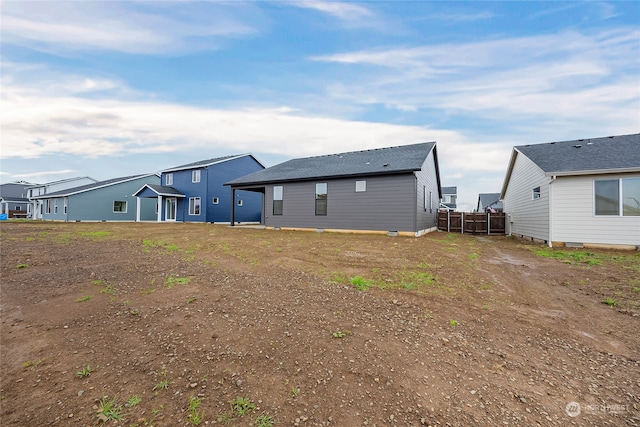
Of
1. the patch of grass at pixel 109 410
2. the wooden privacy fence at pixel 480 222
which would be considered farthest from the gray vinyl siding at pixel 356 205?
the patch of grass at pixel 109 410

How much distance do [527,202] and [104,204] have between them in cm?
3620

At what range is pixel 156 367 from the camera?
2.50 meters

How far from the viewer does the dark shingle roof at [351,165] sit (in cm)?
1344

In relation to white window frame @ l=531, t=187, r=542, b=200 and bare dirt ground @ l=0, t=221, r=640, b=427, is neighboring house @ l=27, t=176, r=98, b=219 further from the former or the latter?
white window frame @ l=531, t=187, r=542, b=200

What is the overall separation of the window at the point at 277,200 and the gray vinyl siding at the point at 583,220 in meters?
13.5

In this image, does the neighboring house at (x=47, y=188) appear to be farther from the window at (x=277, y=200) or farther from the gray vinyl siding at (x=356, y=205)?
the gray vinyl siding at (x=356, y=205)

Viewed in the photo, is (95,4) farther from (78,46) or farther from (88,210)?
(88,210)

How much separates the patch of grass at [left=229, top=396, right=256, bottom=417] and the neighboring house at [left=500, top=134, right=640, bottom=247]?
13.5 meters

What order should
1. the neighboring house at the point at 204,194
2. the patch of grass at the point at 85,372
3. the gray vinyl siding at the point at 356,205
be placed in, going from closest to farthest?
the patch of grass at the point at 85,372 → the gray vinyl siding at the point at 356,205 → the neighboring house at the point at 204,194

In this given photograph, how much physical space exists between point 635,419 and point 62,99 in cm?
1710

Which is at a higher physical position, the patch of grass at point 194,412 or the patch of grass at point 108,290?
the patch of grass at point 108,290

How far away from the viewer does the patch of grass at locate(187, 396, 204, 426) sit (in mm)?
1897

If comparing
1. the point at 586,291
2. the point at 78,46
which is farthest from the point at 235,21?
the point at 586,291

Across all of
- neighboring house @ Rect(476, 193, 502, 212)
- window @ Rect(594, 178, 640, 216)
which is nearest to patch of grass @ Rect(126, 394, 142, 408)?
window @ Rect(594, 178, 640, 216)
